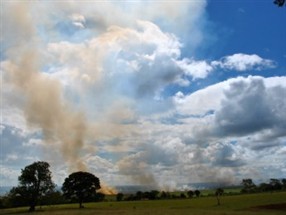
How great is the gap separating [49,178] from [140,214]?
56.4 meters

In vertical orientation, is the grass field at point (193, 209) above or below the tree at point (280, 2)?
below

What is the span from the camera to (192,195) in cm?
19150

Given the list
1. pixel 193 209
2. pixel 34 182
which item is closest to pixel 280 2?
pixel 193 209

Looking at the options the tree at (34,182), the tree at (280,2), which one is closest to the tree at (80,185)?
the tree at (34,182)

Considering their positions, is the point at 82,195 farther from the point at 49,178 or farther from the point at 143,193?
the point at 143,193

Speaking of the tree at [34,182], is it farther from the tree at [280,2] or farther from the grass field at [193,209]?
the tree at [280,2]

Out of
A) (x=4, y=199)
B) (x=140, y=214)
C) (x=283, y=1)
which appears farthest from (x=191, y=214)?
(x=4, y=199)

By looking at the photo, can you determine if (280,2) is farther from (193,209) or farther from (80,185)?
(80,185)

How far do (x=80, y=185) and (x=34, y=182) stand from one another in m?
13.8

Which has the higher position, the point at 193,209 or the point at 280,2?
the point at 280,2

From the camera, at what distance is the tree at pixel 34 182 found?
399 ft

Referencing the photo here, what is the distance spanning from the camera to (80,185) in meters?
130

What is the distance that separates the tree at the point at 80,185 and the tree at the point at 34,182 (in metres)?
7.17

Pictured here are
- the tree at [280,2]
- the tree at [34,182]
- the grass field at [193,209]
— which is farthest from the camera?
the tree at [34,182]
